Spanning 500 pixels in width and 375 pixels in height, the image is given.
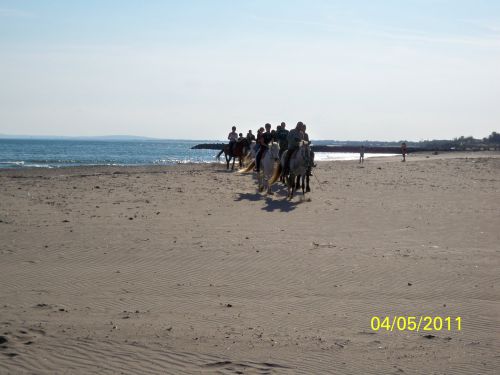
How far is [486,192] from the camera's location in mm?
19969

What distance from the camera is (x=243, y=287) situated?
868 centimetres

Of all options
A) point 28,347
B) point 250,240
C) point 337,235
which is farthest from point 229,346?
point 337,235

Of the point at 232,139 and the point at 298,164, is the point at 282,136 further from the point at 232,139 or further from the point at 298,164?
the point at 232,139

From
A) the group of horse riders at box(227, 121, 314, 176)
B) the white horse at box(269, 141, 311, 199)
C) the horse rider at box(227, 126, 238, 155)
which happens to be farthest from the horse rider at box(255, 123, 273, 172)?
the horse rider at box(227, 126, 238, 155)

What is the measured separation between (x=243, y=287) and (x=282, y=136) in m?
13.9

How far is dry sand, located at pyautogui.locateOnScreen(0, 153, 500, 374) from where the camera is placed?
615 cm

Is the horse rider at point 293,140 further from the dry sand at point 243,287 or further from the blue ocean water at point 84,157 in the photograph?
the blue ocean water at point 84,157

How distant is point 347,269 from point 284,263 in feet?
3.11

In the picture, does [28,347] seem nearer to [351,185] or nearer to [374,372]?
[374,372]

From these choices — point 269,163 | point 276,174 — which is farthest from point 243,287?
point 269,163

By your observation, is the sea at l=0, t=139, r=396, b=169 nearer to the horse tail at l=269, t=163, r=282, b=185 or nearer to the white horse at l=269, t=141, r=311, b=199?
the horse tail at l=269, t=163, r=282, b=185
